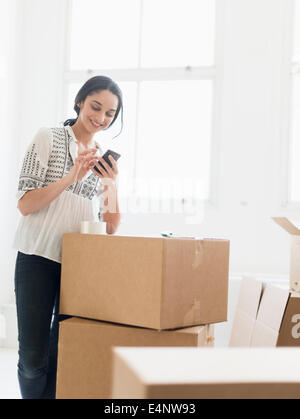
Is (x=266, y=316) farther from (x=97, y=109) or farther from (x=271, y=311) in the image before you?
(x=97, y=109)

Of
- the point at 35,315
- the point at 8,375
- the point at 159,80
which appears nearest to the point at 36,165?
the point at 35,315

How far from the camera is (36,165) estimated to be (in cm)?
142

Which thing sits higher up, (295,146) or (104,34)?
(104,34)

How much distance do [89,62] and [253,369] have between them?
3137 mm

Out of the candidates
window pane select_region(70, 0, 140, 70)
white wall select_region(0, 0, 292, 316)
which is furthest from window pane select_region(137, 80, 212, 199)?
window pane select_region(70, 0, 140, 70)

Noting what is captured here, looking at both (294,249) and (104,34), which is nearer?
(294,249)

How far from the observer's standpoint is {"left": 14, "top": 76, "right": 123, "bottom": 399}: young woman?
54.8 inches

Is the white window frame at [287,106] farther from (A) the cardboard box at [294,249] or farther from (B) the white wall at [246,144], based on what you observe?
(A) the cardboard box at [294,249]

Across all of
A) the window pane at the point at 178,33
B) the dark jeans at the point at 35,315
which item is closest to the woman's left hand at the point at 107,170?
the dark jeans at the point at 35,315

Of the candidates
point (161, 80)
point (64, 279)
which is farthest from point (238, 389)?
point (161, 80)

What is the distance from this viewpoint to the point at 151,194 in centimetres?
315

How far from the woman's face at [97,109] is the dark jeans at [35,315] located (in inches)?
Result: 18.5

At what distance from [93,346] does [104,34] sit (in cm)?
258

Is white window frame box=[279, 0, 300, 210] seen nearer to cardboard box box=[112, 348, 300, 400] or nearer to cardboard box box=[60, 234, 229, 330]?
cardboard box box=[60, 234, 229, 330]
